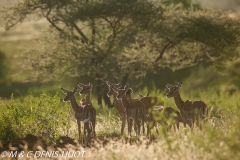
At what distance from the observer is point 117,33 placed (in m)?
27.6

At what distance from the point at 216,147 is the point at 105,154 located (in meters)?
2.13

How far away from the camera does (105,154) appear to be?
34.7ft

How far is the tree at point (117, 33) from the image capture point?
26.8 metres

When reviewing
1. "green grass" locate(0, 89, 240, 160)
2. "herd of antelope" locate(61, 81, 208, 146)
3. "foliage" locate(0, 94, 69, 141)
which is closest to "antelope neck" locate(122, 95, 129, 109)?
"herd of antelope" locate(61, 81, 208, 146)

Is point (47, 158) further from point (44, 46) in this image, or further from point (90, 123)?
point (44, 46)

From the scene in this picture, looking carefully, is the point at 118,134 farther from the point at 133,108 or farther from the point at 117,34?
the point at 117,34

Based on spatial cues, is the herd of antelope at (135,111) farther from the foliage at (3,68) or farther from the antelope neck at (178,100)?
the foliage at (3,68)

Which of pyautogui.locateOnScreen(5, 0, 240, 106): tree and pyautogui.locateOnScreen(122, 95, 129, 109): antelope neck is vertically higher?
pyautogui.locateOnScreen(5, 0, 240, 106): tree

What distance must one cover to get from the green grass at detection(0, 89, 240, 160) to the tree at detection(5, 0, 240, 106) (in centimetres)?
778

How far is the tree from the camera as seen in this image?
1054 inches

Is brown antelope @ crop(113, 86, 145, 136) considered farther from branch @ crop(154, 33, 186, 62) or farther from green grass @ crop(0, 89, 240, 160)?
branch @ crop(154, 33, 186, 62)

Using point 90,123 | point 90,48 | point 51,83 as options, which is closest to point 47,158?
point 90,123

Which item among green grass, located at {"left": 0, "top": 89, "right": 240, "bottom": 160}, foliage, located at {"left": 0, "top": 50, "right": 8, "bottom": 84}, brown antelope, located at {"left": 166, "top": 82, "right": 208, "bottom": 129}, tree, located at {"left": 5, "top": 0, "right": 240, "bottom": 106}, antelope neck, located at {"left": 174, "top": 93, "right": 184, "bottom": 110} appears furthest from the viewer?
foliage, located at {"left": 0, "top": 50, "right": 8, "bottom": 84}

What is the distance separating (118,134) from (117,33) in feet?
41.1
